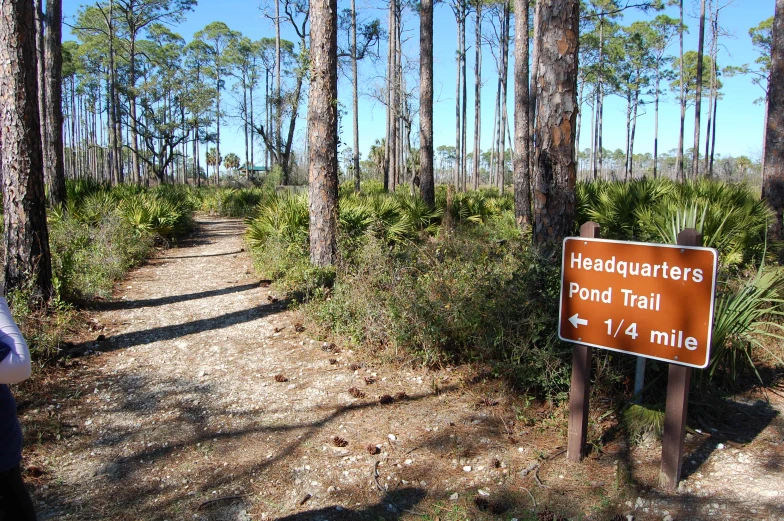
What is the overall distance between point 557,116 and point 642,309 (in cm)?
229

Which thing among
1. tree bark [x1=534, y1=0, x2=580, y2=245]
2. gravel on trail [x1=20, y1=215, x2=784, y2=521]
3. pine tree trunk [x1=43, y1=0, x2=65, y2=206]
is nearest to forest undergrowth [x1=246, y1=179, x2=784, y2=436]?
gravel on trail [x1=20, y1=215, x2=784, y2=521]

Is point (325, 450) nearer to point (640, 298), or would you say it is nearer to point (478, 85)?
point (640, 298)

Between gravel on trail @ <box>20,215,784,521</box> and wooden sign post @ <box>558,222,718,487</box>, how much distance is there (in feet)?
1.16

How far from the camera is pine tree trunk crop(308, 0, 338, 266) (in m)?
7.03

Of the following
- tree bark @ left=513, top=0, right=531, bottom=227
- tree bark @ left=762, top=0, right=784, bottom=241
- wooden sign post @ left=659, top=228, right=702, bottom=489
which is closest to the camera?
wooden sign post @ left=659, top=228, right=702, bottom=489

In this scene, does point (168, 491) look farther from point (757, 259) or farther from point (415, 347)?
point (757, 259)

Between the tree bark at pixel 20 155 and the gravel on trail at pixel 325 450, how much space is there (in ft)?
4.07

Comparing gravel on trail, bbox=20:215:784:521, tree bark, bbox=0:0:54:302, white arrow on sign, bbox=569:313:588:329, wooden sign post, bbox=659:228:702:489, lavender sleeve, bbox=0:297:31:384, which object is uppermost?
tree bark, bbox=0:0:54:302

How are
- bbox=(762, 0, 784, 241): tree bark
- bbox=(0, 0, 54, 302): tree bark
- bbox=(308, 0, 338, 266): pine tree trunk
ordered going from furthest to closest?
bbox=(762, 0, 784, 241): tree bark, bbox=(308, 0, 338, 266): pine tree trunk, bbox=(0, 0, 54, 302): tree bark

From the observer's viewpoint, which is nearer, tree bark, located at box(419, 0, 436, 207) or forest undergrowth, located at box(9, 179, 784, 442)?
forest undergrowth, located at box(9, 179, 784, 442)


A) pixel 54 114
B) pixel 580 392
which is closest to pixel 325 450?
pixel 580 392

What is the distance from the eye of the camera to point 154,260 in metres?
9.81

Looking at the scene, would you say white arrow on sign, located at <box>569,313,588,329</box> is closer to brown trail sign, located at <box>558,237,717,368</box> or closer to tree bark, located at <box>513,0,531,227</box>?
brown trail sign, located at <box>558,237,717,368</box>

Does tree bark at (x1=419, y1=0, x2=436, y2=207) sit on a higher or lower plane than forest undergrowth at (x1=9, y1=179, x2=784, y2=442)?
higher
